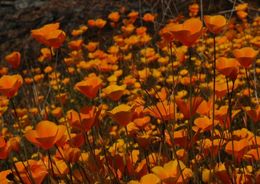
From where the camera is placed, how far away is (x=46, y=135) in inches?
65.6

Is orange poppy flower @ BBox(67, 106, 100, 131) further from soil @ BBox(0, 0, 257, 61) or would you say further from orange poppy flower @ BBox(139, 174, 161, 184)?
soil @ BBox(0, 0, 257, 61)

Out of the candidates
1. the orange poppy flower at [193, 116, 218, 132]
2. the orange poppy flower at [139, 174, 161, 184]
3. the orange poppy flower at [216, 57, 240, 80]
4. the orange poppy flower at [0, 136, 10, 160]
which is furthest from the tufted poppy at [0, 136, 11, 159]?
the orange poppy flower at [216, 57, 240, 80]

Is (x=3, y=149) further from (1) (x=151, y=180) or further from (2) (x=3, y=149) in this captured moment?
(1) (x=151, y=180)

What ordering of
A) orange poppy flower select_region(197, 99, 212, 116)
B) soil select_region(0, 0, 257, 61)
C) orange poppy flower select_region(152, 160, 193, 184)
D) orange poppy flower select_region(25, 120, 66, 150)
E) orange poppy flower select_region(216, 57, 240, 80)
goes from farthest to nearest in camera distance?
soil select_region(0, 0, 257, 61), orange poppy flower select_region(197, 99, 212, 116), orange poppy flower select_region(216, 57, 240, 80), orange poppy flower select_region(25, 120, 66, 150), orange poppy flower select_region(152, 160, 193, 184)

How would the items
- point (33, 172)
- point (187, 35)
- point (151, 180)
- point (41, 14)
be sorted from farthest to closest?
point (41, 14)
point (33, 172)
point (187, 35)
point (151, 180)

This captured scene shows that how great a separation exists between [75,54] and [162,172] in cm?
424

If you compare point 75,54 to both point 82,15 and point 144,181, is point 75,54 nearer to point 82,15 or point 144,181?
point 82,15

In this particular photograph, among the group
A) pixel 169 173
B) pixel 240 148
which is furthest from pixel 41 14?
pixel 169 173

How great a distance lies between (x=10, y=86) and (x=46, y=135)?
31 centimetres

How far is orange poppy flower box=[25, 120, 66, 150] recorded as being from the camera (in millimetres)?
1604

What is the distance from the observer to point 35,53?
684 centimetres

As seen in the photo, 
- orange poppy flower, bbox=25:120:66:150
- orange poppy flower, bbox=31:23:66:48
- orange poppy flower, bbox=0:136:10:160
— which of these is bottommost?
orange poppy flower, bbox=0:136:10:160

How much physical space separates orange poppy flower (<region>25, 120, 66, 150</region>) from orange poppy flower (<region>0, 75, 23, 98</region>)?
20 cm

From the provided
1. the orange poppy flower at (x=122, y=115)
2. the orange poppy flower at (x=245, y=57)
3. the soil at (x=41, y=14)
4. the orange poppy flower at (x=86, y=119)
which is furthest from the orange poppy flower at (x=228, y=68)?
the soil at (x=41, y=14)
